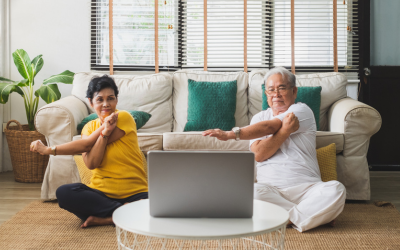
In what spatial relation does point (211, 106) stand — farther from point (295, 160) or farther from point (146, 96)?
point (295, 160)

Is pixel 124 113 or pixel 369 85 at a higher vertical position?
pixel 369 85

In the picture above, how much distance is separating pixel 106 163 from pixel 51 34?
2.34 m

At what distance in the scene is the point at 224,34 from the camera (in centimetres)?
407

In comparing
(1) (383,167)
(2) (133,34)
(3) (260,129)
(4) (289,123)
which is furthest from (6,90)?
(1) (383,167)

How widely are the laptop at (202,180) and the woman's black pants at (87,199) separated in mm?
949

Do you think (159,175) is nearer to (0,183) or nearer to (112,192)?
(112,192)

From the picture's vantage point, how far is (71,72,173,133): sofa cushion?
3.35 metres

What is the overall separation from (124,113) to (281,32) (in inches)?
97.4

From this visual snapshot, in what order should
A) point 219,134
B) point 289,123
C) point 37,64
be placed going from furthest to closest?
point 37,64 < point 289,123 < point 219,134

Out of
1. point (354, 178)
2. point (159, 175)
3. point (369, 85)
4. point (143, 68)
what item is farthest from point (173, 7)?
point (159, 175)

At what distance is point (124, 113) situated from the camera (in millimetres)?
2117

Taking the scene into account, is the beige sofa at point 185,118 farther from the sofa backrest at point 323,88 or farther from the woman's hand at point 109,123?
the woman's hand at point 109,123

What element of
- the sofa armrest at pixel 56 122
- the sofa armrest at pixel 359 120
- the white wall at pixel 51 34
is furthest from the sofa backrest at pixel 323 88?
the white wall at pixel 51 34

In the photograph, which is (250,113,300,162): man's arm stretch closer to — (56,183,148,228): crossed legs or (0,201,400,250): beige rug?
(0,201,400,250): beige rug
